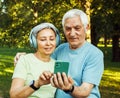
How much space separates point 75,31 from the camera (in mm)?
3830

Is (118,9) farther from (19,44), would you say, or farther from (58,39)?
(58,39)

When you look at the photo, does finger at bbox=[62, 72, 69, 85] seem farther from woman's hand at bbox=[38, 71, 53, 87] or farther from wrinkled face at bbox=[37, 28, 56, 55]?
wrinkled face at bbox=[37, 28, 56, 55]

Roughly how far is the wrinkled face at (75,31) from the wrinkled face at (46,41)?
15cm

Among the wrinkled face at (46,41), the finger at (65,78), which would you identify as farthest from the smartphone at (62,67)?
the wrinkled face at (46,41)

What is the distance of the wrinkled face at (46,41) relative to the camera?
150 inches

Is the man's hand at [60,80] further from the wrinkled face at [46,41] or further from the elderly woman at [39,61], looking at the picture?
the wrinkled face at [46,41]

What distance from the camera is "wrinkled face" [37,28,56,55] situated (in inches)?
150

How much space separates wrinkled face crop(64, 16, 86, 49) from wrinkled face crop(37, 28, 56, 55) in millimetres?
146

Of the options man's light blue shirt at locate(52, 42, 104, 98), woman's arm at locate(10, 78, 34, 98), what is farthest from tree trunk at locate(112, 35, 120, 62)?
woman's arm at locate(10, 78, 34, 98)

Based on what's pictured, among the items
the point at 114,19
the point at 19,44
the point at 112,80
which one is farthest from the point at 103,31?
the point at 19,44

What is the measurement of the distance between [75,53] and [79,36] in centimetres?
17

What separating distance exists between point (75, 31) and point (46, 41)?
28 cm

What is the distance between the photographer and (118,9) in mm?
18797

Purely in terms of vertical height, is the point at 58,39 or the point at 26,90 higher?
the point at 58,39
